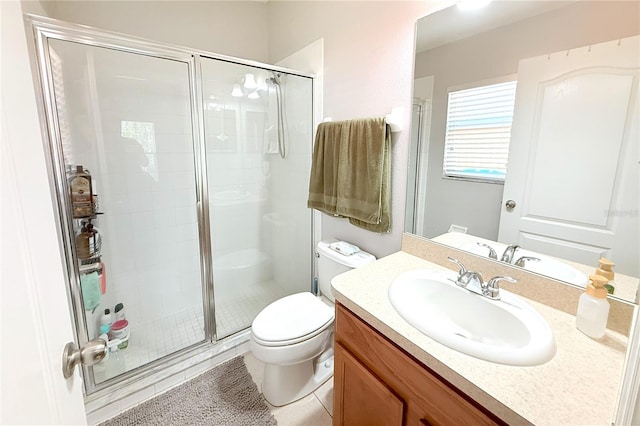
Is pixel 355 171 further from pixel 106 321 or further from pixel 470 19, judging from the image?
pixel 106 321

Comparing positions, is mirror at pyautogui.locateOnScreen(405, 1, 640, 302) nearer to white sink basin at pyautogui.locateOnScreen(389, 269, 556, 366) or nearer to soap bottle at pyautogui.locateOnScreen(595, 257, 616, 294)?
soap bottle at pyautogui.locateOnScreen(595, 257, 616, 294)

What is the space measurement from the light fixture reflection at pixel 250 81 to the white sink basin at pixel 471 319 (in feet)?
5.84

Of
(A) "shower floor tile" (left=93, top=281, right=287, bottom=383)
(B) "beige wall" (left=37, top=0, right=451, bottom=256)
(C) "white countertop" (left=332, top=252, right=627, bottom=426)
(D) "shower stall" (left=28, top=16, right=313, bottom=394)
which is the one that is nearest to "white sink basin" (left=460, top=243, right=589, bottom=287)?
(C) "white countertop" (left=332, top=252, right=627, bottom=426)

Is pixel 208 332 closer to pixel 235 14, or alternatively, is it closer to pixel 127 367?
pixel 127 367

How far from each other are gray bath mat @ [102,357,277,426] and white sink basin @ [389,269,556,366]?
1.00 meters

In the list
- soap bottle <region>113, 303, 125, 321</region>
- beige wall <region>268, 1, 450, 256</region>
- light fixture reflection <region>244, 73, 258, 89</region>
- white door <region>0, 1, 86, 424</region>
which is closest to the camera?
white door <region>0, 1, 86, 424</region>

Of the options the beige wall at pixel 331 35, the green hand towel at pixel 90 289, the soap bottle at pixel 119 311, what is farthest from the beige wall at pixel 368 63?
the soap bottle at pixel 119 311

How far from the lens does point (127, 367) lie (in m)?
1.68

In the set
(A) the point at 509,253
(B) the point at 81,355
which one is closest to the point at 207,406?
(B) the point at 81,355

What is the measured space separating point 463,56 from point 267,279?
2200 millimetres

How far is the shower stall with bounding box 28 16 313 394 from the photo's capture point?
4.92 feet

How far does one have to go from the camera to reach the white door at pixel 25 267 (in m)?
0.40

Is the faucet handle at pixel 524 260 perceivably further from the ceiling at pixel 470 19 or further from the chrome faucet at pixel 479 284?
the ceiling at pixel 470 19

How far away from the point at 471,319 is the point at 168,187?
6.67 feet
